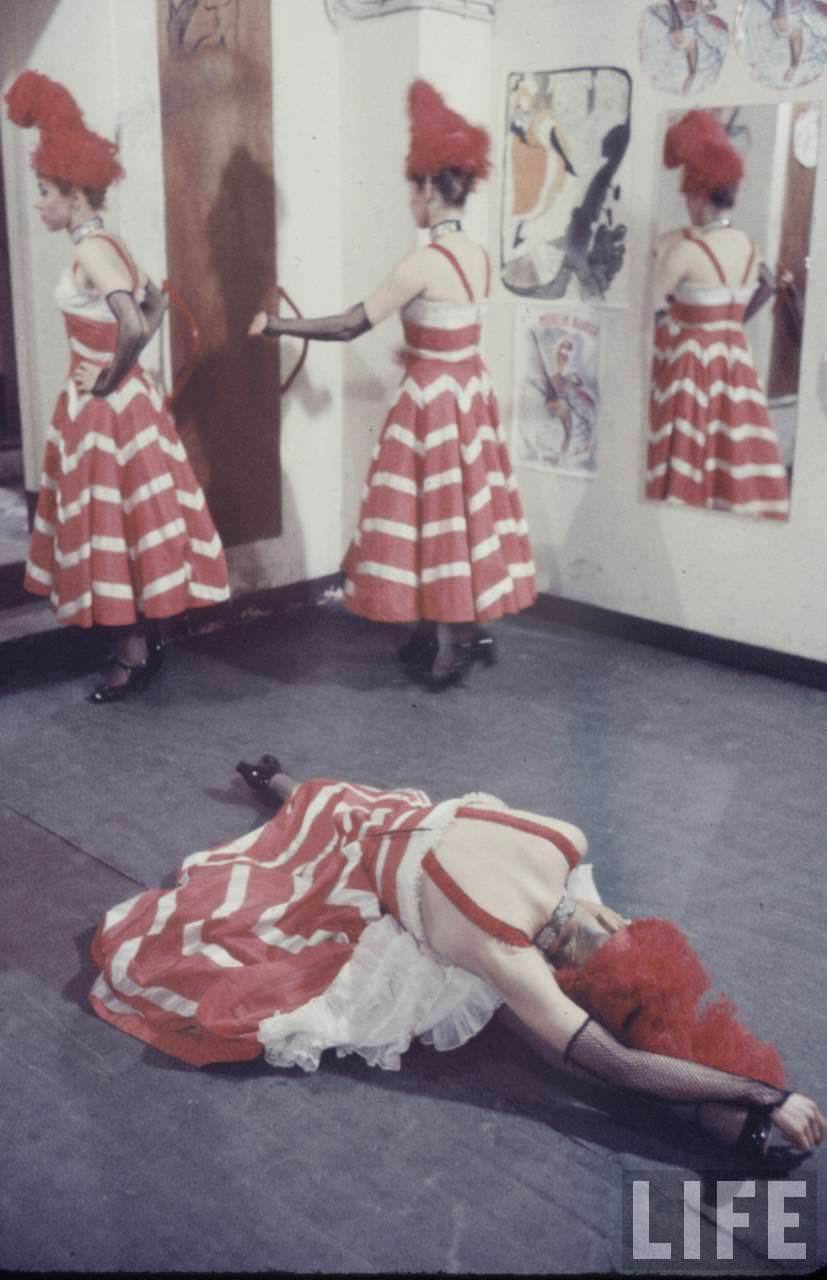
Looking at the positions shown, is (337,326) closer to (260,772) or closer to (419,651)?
(419,651)

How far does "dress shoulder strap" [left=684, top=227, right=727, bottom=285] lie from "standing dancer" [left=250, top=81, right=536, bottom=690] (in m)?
0.71

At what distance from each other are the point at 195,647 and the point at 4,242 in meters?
2.68

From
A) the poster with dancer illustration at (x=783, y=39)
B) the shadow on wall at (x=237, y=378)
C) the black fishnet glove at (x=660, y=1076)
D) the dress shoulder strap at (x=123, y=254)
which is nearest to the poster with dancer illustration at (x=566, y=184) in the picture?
the poster with dancer illustration at (x=783, y=39)

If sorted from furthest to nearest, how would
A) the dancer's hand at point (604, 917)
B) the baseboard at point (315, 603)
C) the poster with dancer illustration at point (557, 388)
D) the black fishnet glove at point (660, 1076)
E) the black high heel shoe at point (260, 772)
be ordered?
the poster with dancer illustration at point (557, 388) → the baseboard at point (315, 603) → the black high heel shoe at point (260, 772) → the dancer's hand at point (604, 917) → the black fishnet glove at point (660, 1076)

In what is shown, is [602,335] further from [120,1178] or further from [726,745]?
[120,1178]

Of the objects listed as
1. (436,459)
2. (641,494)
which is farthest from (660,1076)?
(641,494)

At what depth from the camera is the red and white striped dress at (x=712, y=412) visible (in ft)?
14.2

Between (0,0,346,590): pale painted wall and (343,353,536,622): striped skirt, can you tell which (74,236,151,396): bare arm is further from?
(343,353,536,622): striped skirt

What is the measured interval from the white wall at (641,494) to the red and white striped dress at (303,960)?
2135 mm

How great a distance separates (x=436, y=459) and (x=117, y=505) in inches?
39.5

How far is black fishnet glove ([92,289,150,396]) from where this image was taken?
149 inches

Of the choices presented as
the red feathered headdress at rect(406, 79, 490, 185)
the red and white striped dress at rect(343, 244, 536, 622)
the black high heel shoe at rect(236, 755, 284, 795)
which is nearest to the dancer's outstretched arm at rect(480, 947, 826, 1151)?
the black high heel shoe at rect(236, 755, 284, 795)

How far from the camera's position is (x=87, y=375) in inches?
157

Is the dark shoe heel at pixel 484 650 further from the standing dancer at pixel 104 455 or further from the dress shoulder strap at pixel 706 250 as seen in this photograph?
the dress shoulder strap at pixel 706 250
